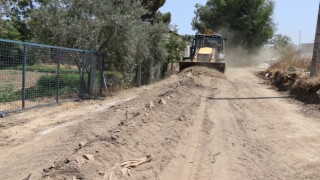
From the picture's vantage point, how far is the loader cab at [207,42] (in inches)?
1077

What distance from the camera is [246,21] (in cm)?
4672

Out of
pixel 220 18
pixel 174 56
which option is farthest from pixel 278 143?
pixel 220 18

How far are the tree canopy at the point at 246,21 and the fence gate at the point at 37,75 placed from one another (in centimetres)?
3378

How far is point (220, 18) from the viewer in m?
48.6

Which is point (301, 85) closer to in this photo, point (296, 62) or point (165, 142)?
point (296, 62)

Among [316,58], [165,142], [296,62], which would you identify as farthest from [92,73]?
[296,62]

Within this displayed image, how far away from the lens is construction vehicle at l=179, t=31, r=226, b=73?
995 inches

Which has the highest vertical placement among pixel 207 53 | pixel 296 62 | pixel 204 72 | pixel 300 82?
pixel 207 53

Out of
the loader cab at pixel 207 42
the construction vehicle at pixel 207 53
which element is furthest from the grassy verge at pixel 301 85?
the loader cab at pixel 207 42

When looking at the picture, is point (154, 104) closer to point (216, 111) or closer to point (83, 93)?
point (216, 111)

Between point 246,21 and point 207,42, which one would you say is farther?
point 246,21

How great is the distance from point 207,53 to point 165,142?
19.2m

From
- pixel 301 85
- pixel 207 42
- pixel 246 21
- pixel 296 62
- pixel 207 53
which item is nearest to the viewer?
pixel 301 85

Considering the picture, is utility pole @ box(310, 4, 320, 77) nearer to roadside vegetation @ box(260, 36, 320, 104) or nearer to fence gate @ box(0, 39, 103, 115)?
roadside vegetation @ box(260, 36, 320, 104)
